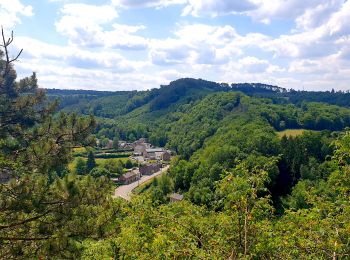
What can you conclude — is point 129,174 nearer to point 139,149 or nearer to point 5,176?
point 139,149

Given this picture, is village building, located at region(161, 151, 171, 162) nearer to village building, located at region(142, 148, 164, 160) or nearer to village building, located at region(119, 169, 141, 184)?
village building, located at region(142, 148, 164, 160)

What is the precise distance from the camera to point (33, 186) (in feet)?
30.8

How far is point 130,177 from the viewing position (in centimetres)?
7938

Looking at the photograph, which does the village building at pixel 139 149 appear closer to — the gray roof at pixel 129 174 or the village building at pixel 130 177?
the village building at pixel 130 177

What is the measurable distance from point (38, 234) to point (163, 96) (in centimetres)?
16974

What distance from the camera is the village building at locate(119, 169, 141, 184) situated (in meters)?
76.9

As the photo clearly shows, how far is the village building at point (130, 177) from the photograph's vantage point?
252 feet

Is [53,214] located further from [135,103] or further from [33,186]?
[135,103]

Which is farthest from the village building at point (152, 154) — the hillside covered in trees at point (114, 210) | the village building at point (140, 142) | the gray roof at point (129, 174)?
the hillside covered in trees at point (114, 210)

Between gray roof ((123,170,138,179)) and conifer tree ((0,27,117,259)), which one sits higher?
conifer tree ((0,27,117,259))

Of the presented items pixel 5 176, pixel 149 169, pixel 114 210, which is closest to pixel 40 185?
pixel 5 176

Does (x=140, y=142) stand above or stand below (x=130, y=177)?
above

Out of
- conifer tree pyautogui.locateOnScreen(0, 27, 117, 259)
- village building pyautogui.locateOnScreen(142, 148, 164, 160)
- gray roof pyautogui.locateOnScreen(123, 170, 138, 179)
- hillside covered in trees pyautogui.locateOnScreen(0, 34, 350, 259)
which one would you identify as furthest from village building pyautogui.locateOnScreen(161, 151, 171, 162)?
conifer tree pyautogui.locateOnScreen(0, 27, 117, 259)

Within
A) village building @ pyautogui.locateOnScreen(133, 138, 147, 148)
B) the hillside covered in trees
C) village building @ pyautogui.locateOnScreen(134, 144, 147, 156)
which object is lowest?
village building @ pyautogui.locateOnScreen(134, 144, 147, 156)
